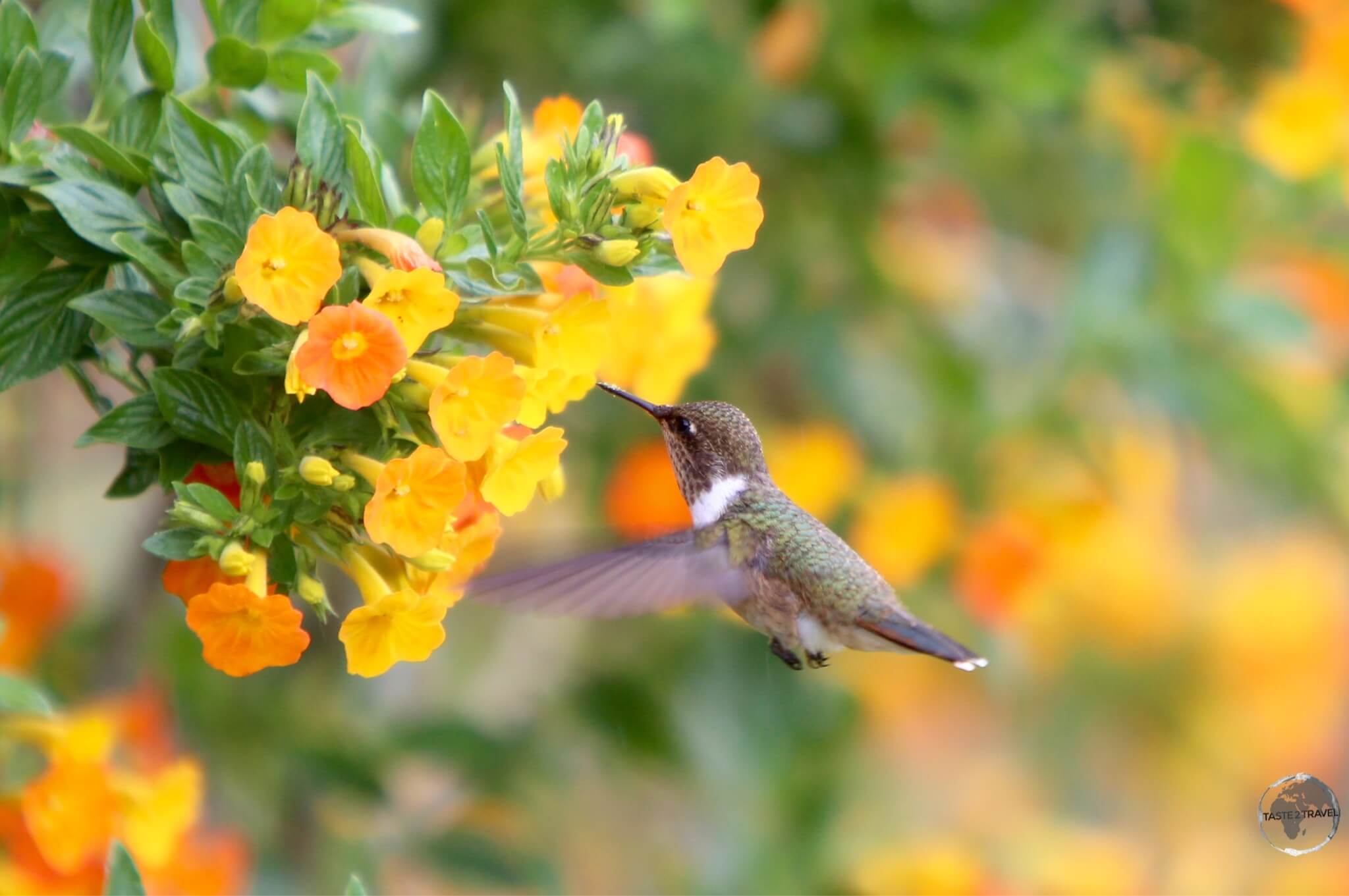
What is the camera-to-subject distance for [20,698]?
106 centimetres

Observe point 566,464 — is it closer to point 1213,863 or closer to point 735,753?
point 735,753

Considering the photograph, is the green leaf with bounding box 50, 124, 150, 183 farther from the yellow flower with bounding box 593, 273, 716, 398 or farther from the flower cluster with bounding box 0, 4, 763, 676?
the yellow flower with bounding box 593, 273, 716, 398

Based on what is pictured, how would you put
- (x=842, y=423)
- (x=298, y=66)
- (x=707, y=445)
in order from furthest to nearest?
(x=842, y=423), (x=707, y=445), (x=298, y=66)

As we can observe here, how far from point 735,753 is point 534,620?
90 centimetres

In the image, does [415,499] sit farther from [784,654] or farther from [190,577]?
[784,654]

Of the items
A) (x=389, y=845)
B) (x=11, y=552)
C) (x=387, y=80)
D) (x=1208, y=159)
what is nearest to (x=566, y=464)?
(x=389, y=845)

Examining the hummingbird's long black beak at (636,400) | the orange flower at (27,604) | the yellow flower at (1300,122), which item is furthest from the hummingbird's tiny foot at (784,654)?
the yellow flower at (1300,122)

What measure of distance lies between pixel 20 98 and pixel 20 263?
0.11m

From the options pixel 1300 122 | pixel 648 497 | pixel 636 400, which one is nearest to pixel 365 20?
pixel 636 400

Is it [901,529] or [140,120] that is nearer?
[140,120]

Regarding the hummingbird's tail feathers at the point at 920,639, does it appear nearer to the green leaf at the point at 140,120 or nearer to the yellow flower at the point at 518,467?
the yellow flower at the point at 518,467

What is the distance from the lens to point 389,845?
2.24 metres

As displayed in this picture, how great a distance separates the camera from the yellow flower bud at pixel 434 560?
89 cm

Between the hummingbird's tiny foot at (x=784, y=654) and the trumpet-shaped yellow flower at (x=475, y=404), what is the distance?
0.55 metres
